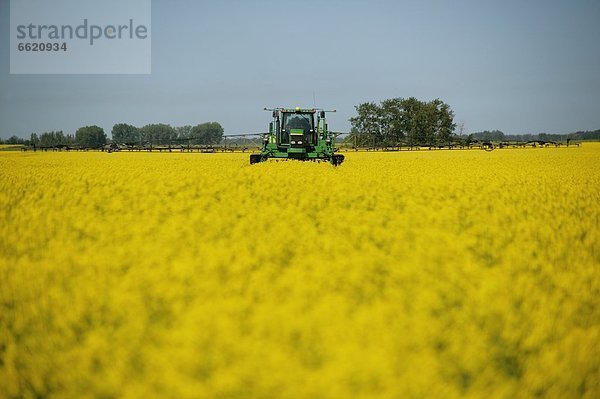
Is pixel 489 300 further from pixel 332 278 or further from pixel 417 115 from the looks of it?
pixel 417 115

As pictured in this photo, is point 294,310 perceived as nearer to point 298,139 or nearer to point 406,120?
point 298,139

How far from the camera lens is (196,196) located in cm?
519

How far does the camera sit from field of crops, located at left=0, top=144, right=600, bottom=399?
2.38 metres

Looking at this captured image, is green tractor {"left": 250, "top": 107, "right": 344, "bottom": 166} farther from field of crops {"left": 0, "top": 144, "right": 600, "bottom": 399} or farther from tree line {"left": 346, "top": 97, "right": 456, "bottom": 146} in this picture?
tree line {"left": 346, "top": 97, "right": 456, "bottom": 146}

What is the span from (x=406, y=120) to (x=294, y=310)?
425 feet

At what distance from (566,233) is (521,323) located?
1.81m

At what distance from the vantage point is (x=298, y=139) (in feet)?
71.4

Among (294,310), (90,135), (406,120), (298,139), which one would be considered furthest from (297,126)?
(90,135)

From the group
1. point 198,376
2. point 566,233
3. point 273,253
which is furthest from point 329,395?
point 566,233

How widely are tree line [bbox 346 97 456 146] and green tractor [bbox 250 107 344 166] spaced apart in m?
101

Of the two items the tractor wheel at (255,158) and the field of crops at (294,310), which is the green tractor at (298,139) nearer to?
the tractor wheel at (255,158)

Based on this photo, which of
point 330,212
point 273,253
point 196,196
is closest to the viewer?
point 273,253

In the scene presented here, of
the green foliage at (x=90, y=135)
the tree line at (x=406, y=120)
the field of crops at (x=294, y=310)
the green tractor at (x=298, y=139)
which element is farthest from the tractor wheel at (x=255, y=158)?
the green foliage at (x=90, y=135)

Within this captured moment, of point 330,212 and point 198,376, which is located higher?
point 330,212
